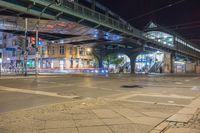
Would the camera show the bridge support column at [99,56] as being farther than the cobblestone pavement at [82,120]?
Yes

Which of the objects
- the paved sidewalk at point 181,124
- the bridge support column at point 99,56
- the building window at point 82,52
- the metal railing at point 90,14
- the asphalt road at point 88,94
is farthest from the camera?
the building window at point 82,52

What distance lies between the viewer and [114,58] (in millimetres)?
78312

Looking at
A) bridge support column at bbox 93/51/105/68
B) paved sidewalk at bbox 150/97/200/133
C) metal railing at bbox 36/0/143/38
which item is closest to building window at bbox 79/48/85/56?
bridge support column at bbox 93/51/105/68

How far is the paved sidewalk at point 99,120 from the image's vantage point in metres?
6.29

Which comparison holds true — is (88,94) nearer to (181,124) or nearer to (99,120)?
(99,120)

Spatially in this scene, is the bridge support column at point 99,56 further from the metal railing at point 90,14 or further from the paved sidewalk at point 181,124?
the paved sidewalk at point 181,124

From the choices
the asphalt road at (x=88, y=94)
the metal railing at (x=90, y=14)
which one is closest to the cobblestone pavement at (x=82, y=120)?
the asphalt road at (x=88, y=94)

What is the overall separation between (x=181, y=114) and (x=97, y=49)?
193ft

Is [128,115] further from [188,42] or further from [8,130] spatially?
[188,42]

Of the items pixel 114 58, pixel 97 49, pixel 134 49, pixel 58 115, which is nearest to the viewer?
pixel 58 115

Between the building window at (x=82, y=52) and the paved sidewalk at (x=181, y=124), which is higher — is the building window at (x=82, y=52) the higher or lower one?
the higher one

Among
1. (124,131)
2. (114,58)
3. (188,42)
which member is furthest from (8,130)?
(188,42)

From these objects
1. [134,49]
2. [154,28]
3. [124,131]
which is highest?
[154,28]

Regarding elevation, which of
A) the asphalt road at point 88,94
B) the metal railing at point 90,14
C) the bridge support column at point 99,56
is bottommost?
the asphalt road at point 88,94
